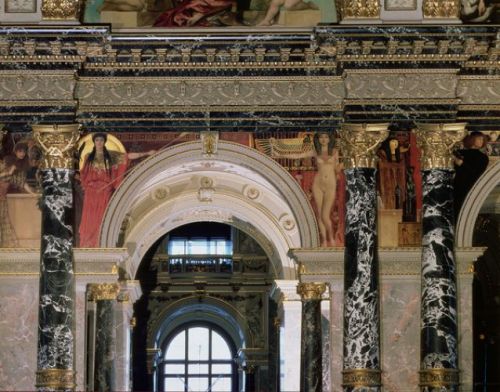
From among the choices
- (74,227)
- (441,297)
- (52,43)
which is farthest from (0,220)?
(441,297)

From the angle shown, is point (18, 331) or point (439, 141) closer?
point (439, 141)

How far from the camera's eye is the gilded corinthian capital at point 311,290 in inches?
1298

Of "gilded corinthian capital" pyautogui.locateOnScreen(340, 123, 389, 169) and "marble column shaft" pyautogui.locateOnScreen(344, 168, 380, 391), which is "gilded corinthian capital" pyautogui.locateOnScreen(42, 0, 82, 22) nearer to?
"gilded corinthian capital" pyautogui.locateOnScreen(340, 123, 389, 169)

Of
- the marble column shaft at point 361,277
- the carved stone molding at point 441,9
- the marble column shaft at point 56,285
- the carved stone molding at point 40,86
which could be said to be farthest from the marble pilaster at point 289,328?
the carved stone molding at point 40,86

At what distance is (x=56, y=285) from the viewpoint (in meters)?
30.9

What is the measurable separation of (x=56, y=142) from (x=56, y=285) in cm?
262

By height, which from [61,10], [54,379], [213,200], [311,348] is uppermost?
[61,10]

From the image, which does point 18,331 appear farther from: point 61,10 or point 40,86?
point 61,10

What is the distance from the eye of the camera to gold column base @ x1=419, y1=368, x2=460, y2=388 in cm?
3034

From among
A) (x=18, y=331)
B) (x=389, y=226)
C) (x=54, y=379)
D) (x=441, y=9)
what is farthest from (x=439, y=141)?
(x=18, y=331)

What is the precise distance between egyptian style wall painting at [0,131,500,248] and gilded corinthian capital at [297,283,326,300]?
104 cm

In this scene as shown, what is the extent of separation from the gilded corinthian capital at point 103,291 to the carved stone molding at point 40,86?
14.0 ft

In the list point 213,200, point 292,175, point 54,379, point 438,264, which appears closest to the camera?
point 54,379

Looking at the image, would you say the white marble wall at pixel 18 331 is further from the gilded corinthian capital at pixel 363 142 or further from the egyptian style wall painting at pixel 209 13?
the gilded corinthian capital at pixel 363 142
